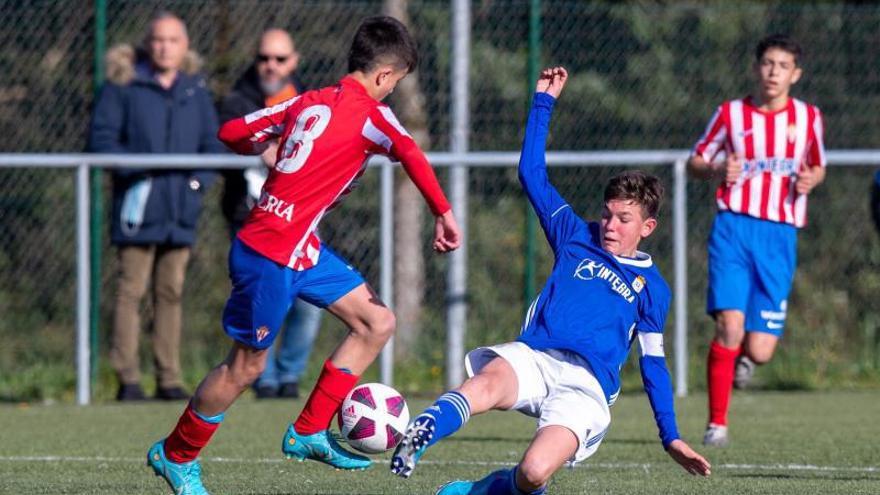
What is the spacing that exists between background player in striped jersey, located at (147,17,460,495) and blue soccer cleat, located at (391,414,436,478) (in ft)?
3.14

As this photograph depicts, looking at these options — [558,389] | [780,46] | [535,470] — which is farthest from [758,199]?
[535,470]

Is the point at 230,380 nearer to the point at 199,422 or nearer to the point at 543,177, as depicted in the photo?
the point at 199,422

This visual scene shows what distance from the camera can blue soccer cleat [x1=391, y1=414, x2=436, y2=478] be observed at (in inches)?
194

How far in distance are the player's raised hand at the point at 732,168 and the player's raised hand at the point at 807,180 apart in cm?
34

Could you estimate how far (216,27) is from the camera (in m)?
11.5

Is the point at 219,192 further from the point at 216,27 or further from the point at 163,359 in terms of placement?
the point at 163,359

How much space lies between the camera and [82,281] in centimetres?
1020

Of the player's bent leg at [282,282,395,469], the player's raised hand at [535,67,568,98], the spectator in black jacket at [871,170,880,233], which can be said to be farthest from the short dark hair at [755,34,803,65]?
the player's bent leg at [282,282,395,469]

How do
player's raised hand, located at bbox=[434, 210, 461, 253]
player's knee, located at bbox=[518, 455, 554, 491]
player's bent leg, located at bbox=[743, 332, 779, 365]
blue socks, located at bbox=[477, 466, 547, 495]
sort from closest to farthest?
player's knee, located at bbox=[518, 455, 554, 491]
blue socks, located at bbox=[477, 466, 547, 495]
player's raised hand, located at bbox=[434, 210, 461, 253]
player's bent leg, located at bbox=[743, 332, 779, 365]

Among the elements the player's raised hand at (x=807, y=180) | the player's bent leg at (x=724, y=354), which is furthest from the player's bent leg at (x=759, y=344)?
the player's raised hand at (x=807, y=180)

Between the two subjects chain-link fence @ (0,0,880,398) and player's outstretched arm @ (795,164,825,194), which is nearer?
player's outstretched arm @ (795,164,825,194)

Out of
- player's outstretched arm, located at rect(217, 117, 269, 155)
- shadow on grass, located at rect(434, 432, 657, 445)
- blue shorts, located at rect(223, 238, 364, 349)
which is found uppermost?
player's outstretched arm, located at rect(217, 117, 269, 155)

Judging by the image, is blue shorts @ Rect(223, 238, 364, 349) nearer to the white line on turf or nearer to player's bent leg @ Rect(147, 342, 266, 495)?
player's bent leg @ Rect(147, 342, 266, 495)

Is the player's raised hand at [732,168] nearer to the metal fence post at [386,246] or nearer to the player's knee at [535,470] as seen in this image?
the metal fence post at [386,246]
